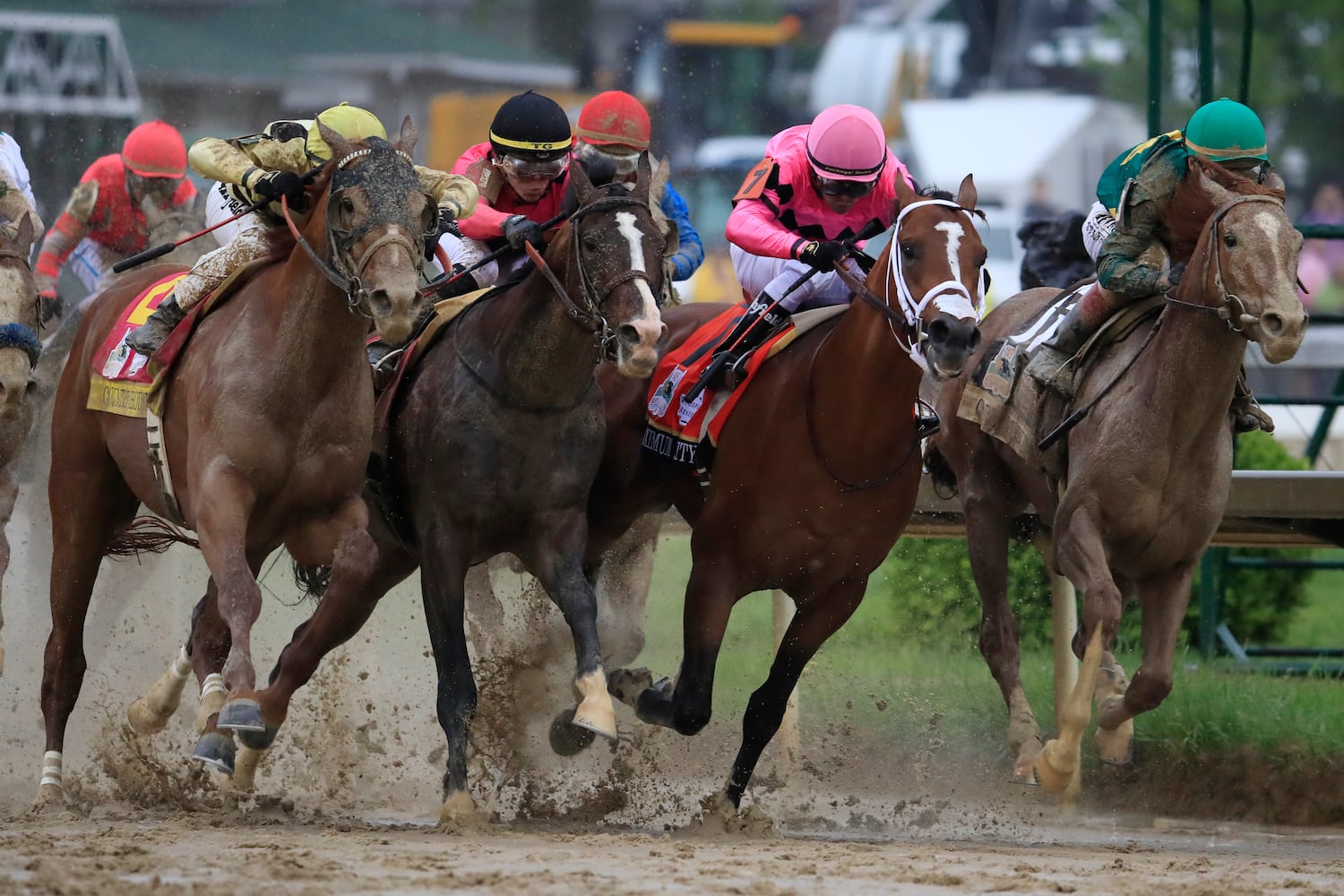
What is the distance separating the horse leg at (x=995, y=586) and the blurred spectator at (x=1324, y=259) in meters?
10.4

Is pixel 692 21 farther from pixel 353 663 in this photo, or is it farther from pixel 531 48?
A: pixel 353 663

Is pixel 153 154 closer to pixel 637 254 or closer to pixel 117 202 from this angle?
pixel 117 202

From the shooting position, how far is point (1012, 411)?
7.61 metres

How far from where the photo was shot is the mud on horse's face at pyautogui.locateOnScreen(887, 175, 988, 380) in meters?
6.07

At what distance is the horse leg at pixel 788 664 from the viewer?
7066 mm

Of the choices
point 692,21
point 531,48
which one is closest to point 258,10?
point 531,48

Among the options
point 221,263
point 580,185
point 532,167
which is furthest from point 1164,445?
point 221,263

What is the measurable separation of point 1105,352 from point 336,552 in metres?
2.86

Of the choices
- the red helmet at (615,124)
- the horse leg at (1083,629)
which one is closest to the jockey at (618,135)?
the red helmet at (615,124)

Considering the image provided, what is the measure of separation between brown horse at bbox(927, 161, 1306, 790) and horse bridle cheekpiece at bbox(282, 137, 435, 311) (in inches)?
96.1

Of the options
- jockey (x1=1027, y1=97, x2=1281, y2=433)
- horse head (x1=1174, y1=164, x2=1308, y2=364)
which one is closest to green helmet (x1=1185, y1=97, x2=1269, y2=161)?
jockey (x1=1027, y1=97, x2=1281, y2=433)

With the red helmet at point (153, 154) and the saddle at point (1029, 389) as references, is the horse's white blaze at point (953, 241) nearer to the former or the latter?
the saddle at point (1029, 389)

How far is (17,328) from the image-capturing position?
6984 millimetres

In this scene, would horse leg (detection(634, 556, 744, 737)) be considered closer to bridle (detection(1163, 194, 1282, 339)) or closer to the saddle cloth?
the saddle cloth
